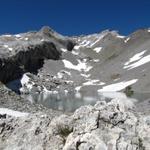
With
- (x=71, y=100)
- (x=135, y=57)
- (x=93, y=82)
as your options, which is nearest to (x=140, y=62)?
(x=135, y=57)

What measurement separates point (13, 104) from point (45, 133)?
3710 centimetres

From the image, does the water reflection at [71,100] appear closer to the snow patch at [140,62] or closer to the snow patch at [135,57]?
the snow patch at [140,62]

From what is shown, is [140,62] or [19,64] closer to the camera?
[19,64]

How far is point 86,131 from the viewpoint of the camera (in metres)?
12.2

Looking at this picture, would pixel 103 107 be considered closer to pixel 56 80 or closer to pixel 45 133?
pixel 45 133

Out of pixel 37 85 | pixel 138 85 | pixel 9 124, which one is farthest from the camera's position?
pixel 37 85

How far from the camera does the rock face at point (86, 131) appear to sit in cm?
1179

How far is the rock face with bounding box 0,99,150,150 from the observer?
11789mm

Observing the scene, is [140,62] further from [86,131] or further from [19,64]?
[86,131]

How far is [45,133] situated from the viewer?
13.0 metres

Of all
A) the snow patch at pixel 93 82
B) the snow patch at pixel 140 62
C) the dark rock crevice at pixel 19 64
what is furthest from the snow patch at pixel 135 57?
the dark rock crevice at pixel 19 64

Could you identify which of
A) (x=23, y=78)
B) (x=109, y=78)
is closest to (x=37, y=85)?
(x=23, y=78)

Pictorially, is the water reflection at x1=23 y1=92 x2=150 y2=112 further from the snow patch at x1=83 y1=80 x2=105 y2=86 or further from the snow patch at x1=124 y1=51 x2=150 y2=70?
the snow patch at x1=124 y1=51 x2=150 y2=70

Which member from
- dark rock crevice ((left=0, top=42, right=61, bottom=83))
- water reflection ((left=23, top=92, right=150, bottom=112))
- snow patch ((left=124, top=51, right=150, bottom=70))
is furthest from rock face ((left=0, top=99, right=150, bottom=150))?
snow patch ((left=124, top=51, right=150, bottom=70))
